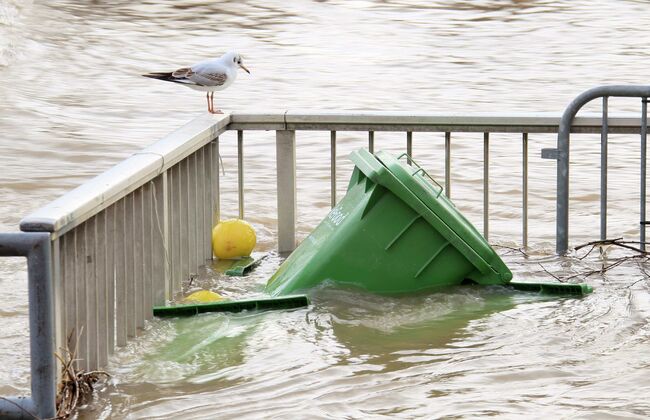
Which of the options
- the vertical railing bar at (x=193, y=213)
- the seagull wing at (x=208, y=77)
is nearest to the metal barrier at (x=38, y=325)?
the vertical railing bar at (x=193, y=213)

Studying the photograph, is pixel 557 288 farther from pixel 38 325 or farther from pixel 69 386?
pixel 38 325

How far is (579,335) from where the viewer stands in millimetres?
6070

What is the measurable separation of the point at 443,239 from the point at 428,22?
1948 centimetres

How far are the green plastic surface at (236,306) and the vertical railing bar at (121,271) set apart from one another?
479mm

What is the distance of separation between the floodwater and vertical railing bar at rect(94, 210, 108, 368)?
0.40 feet

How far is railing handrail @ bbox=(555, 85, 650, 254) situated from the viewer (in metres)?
7.57

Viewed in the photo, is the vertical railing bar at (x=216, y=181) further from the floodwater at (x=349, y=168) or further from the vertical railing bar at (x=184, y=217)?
the vertical railing bar at (x=184, y=217)

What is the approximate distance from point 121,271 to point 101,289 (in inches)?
14.4

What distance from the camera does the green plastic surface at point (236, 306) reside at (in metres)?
6.49

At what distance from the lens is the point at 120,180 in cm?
564

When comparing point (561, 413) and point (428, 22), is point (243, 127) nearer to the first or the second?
point (561, 413)

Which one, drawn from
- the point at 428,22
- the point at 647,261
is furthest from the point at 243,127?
the point at 428,22

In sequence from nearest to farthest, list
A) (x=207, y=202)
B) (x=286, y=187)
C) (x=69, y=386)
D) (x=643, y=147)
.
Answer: (x=69, y=386), (x=643, y=147), (x=207, y=202), (x=286, y=187)

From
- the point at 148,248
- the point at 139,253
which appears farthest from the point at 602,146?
the point at 139,253
